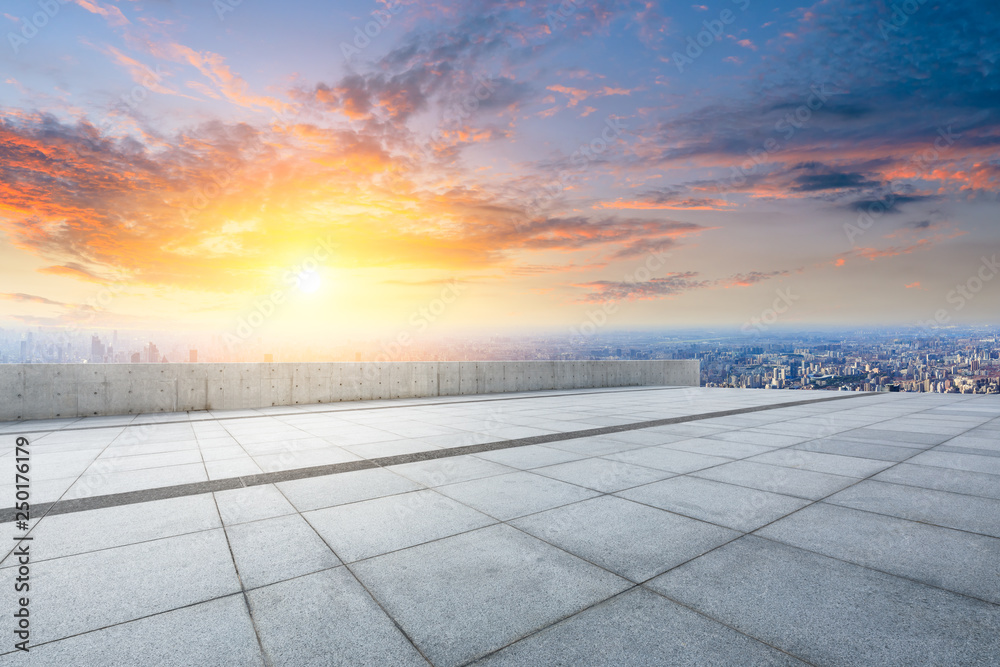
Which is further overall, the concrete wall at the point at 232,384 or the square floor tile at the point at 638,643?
the concrete wall at the point at 232,384

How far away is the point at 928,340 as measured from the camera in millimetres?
37469

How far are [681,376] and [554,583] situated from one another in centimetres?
2646

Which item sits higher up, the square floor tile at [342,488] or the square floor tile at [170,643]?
the square floor tile at [342,488]

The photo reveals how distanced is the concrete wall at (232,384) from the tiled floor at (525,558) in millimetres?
6278

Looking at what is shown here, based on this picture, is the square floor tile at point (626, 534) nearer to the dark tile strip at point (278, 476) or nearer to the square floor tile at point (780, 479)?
the square floor tile at point (780, 479)

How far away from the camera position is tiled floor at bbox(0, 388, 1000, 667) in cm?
291

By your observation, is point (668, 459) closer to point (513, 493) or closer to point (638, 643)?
point (513, 493)

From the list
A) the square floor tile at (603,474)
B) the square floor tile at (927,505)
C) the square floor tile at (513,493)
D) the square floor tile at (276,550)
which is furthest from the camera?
the square floor tile at (603,474)

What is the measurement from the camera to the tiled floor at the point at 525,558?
2908 millimetres

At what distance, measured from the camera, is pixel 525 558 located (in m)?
4.09

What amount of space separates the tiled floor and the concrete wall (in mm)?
6278

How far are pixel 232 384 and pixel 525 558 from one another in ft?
46.7

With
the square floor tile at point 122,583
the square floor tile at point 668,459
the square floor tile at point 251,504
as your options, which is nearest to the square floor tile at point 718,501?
the square floor tile at point 668,459

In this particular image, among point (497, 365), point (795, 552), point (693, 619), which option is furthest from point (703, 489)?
point (497, 365)
